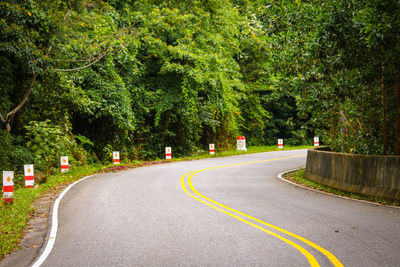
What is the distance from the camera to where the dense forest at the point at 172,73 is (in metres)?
10.3

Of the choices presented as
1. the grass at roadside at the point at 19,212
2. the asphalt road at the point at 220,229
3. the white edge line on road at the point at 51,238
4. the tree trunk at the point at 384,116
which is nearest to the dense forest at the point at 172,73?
the tree trunk at the point at 384,116

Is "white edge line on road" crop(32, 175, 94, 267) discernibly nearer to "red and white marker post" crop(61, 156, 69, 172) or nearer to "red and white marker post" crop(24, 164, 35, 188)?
"red and white marker post" crop(24, 164, 35, 188)

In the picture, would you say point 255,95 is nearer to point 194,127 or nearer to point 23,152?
point 194,127

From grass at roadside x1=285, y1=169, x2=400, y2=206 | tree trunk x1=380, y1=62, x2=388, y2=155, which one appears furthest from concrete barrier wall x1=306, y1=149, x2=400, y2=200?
tree trunk x1=380, y1=62, x2=388, y2=155

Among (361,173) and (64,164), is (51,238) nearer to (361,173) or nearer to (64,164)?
(361,173)

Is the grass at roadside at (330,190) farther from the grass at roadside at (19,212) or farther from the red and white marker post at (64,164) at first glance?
the red and white marker post at (64,164)

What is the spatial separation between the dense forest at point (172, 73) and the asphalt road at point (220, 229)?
3579 mm

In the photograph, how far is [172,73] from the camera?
78.0ft

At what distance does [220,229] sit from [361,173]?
5723mm

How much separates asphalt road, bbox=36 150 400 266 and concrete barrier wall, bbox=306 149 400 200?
2.94 ft

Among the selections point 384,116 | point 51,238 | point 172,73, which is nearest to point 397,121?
point 384,116

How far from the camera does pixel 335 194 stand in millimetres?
10906

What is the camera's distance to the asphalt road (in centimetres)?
523

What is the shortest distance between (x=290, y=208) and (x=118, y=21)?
17.5 meters
